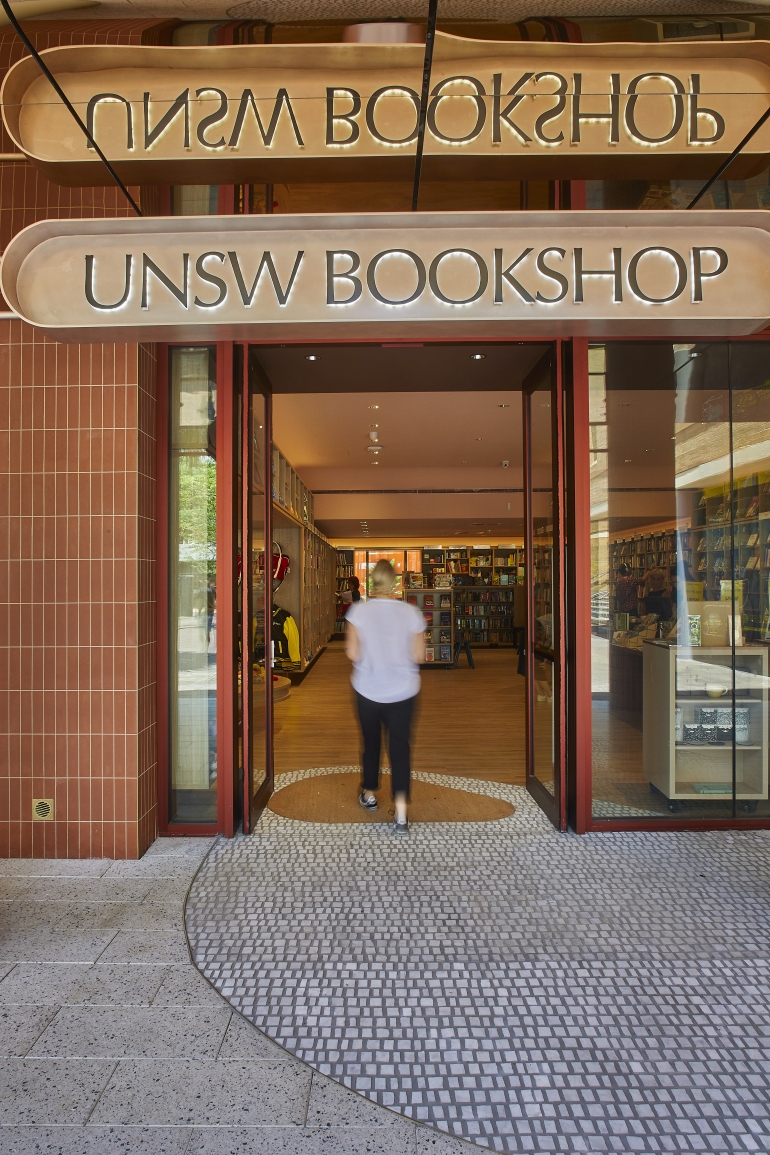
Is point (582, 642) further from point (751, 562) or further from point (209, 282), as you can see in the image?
point (209, 282)

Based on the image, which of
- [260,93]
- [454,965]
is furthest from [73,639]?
[260,93]

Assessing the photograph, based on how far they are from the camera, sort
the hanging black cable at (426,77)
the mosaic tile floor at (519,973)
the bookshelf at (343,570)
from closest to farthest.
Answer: the hanging black cable at (426,77), the mosaic tile floor at (519,973), the bookshelf at (343,570)

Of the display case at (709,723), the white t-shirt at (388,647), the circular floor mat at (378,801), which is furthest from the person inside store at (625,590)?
the circular floor mat at (378,801)

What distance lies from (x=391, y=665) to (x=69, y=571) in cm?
180

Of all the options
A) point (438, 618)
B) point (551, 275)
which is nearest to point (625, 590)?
point (551, 275)

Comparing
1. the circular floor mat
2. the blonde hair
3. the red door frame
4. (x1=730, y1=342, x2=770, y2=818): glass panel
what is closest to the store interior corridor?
the circular floor mat

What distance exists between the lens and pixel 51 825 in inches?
132

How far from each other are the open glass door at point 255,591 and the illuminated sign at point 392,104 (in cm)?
144

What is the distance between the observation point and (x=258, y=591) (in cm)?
418

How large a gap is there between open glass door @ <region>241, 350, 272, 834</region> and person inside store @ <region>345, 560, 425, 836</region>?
1.97ft

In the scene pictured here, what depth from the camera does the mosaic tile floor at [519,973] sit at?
176 cm

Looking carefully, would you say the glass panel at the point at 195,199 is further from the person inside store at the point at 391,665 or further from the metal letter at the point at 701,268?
the metal letter at the point at 701,268

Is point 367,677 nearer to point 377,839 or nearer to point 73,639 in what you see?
point 377,839

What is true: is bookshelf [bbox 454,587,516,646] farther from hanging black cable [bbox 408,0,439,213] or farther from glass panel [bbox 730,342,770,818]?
hanging black cable [bbox 408,0,439,213]
